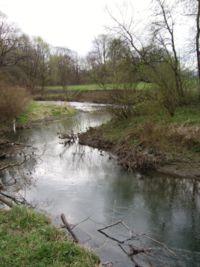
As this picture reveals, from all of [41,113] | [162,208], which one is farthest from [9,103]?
[162,208]

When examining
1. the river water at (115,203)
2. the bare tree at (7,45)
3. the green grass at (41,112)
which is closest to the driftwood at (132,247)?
the river water at (115,203)

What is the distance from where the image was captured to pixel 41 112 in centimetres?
3200

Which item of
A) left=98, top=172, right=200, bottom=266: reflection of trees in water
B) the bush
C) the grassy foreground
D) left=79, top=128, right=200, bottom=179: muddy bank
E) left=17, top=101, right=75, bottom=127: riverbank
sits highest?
the bush

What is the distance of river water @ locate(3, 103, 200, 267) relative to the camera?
7176 millimetres

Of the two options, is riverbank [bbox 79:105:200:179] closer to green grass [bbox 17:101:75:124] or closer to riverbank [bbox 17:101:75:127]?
riverbank [bbox 17:101:75:127]

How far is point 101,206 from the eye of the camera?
31.9 ft

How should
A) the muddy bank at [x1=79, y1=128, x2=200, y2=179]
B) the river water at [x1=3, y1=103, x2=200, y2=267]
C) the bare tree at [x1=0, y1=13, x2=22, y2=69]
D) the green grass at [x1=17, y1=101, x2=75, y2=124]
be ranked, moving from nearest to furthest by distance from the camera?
the river water at [x1=3, y1=103, x2=200, y2=267] < the muddy bank at [x1=79, y1=128, x2=200, y2=179] < the green grass at [x1=17, y1=101, x2=75, y2=124] < the bare tree at [x1=0, y1=13, x2=22, y2=69]

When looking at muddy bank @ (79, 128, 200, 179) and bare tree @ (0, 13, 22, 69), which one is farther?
bare tree @ (0, 13, 22, 69)

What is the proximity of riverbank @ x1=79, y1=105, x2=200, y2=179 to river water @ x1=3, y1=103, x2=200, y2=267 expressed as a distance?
666mm

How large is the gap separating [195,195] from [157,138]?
15.0ft

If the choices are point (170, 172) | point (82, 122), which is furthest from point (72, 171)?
point (82, 122)

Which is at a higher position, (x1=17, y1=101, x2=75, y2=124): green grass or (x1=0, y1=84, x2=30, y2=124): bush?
(x1=0, y1=84, x2=30, y2=124): bush

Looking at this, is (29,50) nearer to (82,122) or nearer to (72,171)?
(82,122)

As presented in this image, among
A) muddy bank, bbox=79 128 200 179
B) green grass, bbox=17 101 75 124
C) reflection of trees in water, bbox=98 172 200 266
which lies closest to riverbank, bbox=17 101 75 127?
green grass, bbox=17 101 75 124
